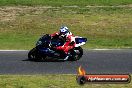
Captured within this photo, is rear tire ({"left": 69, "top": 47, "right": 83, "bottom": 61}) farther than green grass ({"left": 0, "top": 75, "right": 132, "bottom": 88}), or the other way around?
rear tire ({"left": 69, "top": 47, "right": 83, "bottom": 61})

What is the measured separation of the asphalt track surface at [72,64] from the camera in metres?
22.5

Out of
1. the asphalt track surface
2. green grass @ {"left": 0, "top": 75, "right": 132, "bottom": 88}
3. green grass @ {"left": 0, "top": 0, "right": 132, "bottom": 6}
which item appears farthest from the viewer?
green grass @ {"left": 0, "top": 0, "right": 132, "bottom": 6}

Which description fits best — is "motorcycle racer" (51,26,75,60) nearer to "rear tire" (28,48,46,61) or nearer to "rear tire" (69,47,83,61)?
"rear tire" (69,47,83,61)

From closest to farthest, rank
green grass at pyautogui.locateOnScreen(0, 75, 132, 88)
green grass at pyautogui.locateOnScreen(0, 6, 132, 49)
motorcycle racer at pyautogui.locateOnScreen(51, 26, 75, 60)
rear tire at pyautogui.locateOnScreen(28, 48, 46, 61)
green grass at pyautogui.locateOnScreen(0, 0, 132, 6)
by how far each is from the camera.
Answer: green grass at pyautogui.locateOnScreen(0, 75, 132, 88), rear tire at pyautogui.locateOnScreen(28, 48, 46, 61), motorcycle racer at pyautogui.locateOnScreen(51, 26, 75, 60), green grass at pyautogui.locateOnScreen(0, 6, 132, 49), green grass at pyautogui.locateOnScreen(0, 0, 132, 6)

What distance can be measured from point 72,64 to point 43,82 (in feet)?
15.8

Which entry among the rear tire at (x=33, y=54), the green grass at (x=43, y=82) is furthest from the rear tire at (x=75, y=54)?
the green grass at (x=43, y=82)

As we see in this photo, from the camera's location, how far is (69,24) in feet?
124

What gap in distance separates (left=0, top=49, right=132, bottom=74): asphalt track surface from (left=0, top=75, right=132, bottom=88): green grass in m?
1.54

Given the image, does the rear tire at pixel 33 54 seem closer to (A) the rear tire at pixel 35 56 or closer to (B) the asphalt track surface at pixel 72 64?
(A) the rear tire at pixel 35 56

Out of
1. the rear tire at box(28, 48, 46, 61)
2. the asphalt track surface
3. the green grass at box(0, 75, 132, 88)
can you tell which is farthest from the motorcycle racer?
the green grass at box(0, 75, 132, 88)

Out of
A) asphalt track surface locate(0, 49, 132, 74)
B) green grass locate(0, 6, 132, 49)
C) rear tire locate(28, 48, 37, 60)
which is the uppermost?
rear tire locate(28, 48, 37, 60)

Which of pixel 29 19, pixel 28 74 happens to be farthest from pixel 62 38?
pixel 29 19

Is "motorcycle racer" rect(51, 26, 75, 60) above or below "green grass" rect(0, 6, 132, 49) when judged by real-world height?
above

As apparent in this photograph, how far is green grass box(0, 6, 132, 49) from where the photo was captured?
31.0 meters
